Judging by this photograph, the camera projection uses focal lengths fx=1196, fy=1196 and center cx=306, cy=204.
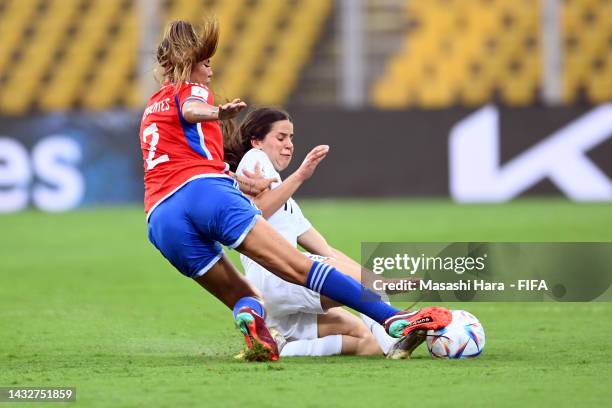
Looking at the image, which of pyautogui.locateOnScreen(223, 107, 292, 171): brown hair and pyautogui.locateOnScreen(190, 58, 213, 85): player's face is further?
pyautogui.locateOnScreen(223, 107, 292, 171): brown hair

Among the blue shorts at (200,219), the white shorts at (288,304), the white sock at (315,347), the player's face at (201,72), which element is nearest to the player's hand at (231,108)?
the blue shorts at (200,219)

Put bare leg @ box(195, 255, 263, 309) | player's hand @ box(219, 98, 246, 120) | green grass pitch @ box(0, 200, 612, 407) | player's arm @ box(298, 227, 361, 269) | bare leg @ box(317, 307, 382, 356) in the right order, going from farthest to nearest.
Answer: player's arm @ box(298, 227, 361, 269), bare leg @ box(317, 307, 382, 356), bare leg @ box(195, 255, 263, 309), player's hand @ box(219, 98, 246, 120), green grass pitch @ box(0, 200, 612, 407)

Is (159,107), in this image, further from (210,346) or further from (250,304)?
(210,346)

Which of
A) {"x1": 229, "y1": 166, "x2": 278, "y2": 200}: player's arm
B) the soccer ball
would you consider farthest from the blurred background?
the soccer ball

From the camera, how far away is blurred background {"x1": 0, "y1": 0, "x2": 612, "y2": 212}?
1747 cm

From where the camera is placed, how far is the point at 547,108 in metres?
17.4

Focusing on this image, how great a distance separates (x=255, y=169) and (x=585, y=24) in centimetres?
1468

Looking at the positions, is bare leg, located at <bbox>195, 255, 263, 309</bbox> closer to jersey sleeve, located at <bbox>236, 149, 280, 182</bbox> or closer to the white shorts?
the white shorts

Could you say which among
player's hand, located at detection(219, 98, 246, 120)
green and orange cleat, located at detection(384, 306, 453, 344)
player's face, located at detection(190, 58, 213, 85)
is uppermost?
player's face, located at detection(190, 58, 213, 85)

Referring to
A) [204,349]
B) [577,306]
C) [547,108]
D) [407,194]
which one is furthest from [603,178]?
[204,349]

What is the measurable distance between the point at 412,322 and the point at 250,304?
0.85 m

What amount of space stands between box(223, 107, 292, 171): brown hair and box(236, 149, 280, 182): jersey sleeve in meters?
0.16

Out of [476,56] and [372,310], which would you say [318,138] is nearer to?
[476,56]

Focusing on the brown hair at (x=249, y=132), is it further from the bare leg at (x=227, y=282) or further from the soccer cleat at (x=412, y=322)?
the soccer cleat at (x=412, y=322)
